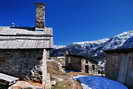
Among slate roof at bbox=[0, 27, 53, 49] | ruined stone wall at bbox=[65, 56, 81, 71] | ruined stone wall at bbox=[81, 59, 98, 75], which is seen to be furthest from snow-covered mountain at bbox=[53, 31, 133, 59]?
slate roof at bbox=[0, 27, 53, 49]

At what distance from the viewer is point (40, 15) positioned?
1234 cm

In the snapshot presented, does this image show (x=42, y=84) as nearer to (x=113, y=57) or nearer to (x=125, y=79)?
(x=125, y=79)

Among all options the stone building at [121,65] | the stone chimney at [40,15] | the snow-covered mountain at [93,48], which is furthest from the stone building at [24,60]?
the snow-covered mountain at [93,48]

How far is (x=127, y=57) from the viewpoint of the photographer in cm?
1574

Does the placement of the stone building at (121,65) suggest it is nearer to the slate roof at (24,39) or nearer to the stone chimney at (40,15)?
the slate roof at (24,39)

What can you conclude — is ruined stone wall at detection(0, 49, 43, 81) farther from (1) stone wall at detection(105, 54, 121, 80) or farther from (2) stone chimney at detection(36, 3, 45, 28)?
(1) stone wall at detection(105, 54, 121, 80)

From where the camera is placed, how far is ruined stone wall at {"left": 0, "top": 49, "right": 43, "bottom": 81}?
389 inches

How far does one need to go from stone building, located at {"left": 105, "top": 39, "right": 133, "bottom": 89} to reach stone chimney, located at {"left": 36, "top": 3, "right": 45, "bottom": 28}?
26.5ft

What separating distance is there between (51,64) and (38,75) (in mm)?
9065

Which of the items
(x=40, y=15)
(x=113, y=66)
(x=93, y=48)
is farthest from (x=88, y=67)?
(x=93, y=48)

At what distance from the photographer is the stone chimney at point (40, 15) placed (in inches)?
482

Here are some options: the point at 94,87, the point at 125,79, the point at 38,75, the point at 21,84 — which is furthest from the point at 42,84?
the point at 125,79

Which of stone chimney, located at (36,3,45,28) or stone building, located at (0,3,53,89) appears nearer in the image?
stone building, located at (0,3,53,89)

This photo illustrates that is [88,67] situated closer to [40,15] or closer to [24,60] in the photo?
[40,15]
